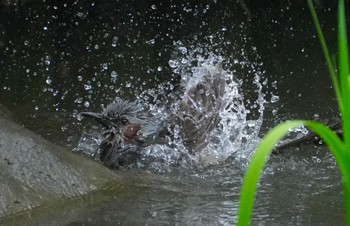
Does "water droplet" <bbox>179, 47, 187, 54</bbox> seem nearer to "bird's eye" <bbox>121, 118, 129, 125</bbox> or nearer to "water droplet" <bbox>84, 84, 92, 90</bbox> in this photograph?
"water droplet" <bbox>84, 84, 92, 90</bbox>

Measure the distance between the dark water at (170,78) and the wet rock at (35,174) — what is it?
94 millimetres

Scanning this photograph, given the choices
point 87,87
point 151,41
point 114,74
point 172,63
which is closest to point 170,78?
point 172,63

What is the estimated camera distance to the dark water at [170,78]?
11.2 feet

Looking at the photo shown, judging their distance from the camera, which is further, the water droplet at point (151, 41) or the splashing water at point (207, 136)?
the water droplet at point (151, 41)

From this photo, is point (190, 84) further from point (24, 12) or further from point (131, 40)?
point (24, 12)

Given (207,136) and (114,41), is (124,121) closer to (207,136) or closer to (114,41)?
(207,136)

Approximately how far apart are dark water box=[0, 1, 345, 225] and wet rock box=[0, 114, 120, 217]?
94 mm

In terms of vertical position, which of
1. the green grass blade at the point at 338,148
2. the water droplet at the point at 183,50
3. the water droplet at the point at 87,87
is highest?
the water droplet at the point at 183,50

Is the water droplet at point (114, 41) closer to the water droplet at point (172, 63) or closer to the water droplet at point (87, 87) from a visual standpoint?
the water droplet at point (172, 63)

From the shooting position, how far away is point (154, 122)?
209 inches

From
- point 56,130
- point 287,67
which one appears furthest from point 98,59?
point 56,130

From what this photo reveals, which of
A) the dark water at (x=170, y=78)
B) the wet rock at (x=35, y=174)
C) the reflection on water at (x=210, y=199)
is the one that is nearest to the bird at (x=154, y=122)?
the dark water at (x=170, y=78)

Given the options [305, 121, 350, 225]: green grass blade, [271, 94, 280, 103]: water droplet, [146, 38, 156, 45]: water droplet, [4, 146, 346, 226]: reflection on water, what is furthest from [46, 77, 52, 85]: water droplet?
[305, 121, 350, 225]: green grass blade

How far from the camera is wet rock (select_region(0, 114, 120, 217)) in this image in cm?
326
